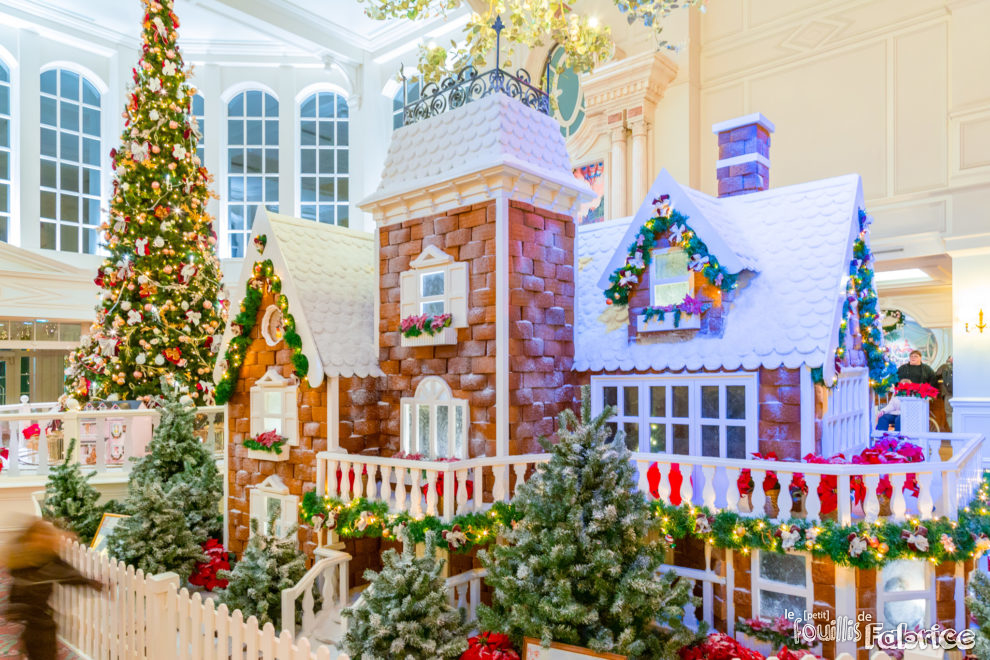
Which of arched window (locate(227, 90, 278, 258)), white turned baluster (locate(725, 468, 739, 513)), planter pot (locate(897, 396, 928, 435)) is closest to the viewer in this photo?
white turned baluster (locate(725, 468, 739, 513))

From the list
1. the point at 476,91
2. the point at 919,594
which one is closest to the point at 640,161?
the point at 476,91

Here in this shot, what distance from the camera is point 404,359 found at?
24.1 ft

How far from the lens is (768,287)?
257 inches

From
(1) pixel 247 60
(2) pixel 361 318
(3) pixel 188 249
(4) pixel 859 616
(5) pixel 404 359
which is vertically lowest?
(4) pixel 859 616

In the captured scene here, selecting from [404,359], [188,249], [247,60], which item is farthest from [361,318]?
[247,60]

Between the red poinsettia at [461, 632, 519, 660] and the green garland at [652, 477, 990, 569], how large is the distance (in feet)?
4.80

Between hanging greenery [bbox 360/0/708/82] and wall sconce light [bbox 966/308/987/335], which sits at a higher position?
hanging greenery [bbox 360/0/708/82]

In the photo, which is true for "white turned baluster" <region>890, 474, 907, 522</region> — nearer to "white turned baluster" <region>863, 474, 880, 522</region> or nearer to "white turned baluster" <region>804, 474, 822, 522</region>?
"white turned baluster" <region>863, 474, 880, 522</region>

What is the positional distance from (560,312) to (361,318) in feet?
7.83

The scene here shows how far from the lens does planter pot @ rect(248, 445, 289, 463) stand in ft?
24.0

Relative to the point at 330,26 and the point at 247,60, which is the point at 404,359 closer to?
the point at 330,26

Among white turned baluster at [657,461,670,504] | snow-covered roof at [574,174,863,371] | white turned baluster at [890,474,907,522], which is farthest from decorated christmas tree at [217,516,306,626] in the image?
white turned baluster at [890,474,907,522]

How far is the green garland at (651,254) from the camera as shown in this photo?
649 cm

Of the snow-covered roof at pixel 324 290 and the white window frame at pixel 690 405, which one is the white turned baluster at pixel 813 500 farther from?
the snow-covered roof at pixel 324 290
